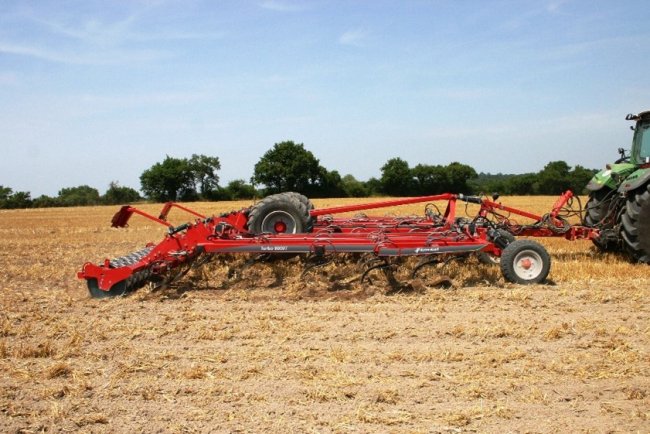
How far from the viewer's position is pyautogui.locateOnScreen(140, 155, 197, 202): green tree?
46125mm

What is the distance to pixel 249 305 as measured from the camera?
5863 millimetres

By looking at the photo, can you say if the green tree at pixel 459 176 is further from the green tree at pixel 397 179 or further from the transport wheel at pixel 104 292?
the transport wheel at pixel 104 292

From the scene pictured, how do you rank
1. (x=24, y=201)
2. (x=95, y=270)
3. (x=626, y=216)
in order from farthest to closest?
(x=24, y=201) < (x=626, y=216) < (x=95, y=270)

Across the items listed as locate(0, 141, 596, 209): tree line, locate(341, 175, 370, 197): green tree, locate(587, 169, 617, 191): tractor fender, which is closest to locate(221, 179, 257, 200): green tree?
locate(0, 141, 596, 209): tree line

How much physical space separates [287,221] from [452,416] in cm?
462

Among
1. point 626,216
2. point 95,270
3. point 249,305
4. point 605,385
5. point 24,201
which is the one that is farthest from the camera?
point 24,201

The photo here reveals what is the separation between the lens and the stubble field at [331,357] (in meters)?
3.26

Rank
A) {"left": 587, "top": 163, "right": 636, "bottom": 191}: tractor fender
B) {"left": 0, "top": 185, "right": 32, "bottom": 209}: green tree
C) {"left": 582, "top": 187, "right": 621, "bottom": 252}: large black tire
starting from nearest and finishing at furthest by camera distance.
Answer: {"left": 582, "top": 187, "right": 621, "bottom": 252}: large black tire, {"left": 587, "top": 163, "right": 636, "bottom": 191}: tractor fender, {"left": 0, "top": 185, "right": 32, "bottom": 209}: green tree

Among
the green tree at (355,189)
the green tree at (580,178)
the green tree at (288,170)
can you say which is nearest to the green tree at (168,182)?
the green tree at (288,170)

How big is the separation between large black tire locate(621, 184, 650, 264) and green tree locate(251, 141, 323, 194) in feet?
118

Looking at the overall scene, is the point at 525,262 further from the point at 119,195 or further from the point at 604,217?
the point at 119,195

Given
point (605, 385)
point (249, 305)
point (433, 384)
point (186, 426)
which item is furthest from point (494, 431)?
point (249, 305)

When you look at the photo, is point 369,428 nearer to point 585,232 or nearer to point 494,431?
point 494,431

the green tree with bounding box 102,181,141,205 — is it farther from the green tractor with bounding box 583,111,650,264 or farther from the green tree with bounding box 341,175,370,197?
the green tractor with bounding box 583,111,650,264
